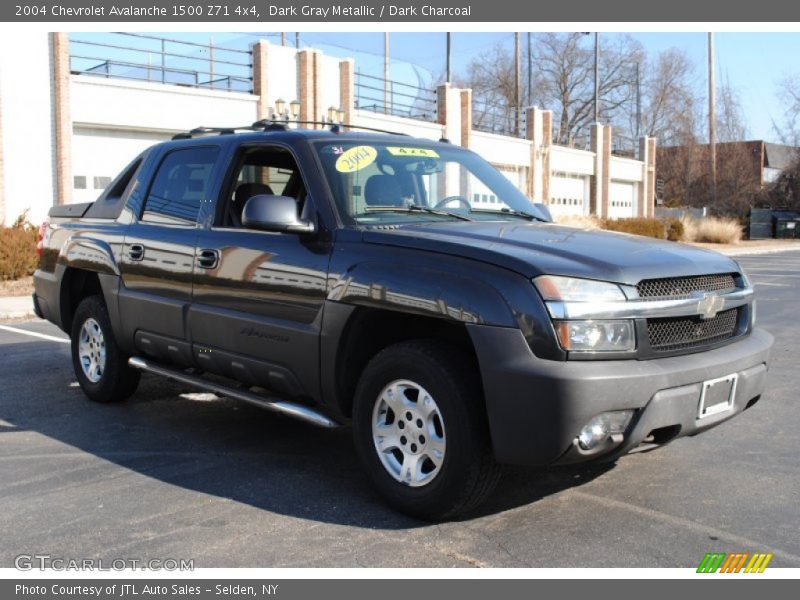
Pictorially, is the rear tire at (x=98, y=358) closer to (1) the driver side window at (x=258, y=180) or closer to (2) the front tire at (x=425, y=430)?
(1) the driver side window at (x=258, y=180)

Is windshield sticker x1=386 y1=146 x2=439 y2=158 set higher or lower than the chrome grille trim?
higher

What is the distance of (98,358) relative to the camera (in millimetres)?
6668

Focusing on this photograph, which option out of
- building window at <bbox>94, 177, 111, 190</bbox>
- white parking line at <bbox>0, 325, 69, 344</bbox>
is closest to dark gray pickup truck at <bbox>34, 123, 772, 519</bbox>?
white parking line at <bbox>0, 325, 69, 344</bbox>

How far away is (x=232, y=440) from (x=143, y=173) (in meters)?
2.10

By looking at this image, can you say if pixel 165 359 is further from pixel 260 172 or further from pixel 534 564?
pixel 534 564

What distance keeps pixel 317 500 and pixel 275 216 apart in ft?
4.95

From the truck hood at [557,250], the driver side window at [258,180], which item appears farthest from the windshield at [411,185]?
the driver side window at [258,180]

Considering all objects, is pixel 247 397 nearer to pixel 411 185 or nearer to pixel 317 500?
pixel 317 500

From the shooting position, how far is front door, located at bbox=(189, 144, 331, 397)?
15.4 feet

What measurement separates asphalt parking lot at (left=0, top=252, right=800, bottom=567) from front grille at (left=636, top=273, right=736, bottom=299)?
110 centimetres

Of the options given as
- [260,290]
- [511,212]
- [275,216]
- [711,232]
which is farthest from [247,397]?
[711,232]

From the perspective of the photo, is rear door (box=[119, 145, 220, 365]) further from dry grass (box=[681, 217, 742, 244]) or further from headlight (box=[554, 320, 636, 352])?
dry grass (box=[681, 217, 742, 244])

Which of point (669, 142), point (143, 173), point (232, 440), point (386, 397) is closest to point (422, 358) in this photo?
point (386, 397)

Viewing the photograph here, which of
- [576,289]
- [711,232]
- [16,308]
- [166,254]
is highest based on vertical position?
[711,232]
